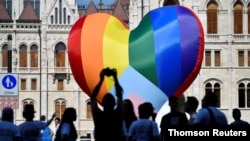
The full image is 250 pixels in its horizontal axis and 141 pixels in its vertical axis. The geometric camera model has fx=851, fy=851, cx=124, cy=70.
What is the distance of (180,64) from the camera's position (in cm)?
2312

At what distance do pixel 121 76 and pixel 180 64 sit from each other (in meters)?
1.64

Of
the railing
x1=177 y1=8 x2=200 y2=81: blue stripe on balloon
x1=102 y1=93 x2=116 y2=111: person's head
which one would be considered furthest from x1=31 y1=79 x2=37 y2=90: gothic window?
x1=102 y1=93 x2=116 y2=111: person's head

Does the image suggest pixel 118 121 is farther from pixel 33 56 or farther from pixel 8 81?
pixel 33 56

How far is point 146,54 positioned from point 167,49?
0.60m

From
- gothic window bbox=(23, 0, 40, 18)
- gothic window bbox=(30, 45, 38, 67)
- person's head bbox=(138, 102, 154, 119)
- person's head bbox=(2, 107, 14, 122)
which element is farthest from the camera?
gothic window bbox=(23, 0, 40, 18)

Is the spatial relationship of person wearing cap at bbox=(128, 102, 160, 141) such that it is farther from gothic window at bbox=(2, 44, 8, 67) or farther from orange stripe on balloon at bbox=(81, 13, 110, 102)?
gothic window at bbox=(2, 44, 8, 67)

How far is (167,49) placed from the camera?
23.5 metres

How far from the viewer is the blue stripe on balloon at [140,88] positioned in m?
22.7

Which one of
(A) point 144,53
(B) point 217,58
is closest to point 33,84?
(B) point 217,58

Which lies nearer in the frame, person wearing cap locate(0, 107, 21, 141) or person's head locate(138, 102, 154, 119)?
person's head locate(138, 102, 154, 119)

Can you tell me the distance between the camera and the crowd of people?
14.0 metres

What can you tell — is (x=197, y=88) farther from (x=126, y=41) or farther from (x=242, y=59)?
(x=126, y=41)

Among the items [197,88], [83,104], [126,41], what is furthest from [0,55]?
[126,41]

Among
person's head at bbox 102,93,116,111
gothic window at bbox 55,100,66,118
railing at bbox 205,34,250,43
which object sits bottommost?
gothic window at bbox 55,100,66,118
